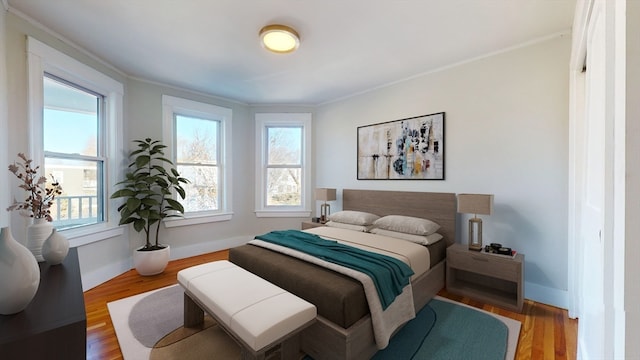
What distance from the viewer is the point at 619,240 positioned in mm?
561

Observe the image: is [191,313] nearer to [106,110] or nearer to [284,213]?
[284,213]

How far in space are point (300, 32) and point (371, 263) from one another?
6.97ft

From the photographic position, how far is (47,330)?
89 centimetres

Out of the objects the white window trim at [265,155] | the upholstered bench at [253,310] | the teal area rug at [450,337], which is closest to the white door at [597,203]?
the teal area rug at [450,337]

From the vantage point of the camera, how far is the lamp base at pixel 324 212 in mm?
4063

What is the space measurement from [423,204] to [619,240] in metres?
2.68

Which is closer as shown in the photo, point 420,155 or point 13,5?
point 13,5

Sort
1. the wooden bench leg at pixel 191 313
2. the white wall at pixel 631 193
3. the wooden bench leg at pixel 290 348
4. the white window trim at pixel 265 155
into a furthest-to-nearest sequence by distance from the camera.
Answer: the white window trim at pixel 265 155
the wooden bench leg at pixel 191 313
the wooden bench leg at pixel 290 348
the white wall at pixel 631 193

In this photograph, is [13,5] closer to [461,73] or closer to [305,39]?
[305,39]

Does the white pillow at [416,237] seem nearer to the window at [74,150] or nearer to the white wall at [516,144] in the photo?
the white wall at [516,144]

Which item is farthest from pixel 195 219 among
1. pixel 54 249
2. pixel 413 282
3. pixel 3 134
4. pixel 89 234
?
pixel 413 282

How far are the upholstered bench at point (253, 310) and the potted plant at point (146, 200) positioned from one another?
5.08 ft

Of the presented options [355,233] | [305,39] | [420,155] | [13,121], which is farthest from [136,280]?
[420,155]

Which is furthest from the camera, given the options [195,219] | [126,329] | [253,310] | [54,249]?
[195,219]
